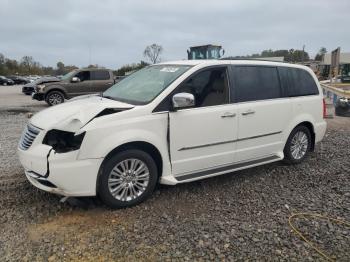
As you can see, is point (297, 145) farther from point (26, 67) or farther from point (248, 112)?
point (26, 67)

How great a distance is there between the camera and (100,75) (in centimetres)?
1639

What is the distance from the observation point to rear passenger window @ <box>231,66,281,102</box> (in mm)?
5129

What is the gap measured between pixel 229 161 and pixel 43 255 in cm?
275

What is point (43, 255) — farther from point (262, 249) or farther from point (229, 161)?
point (229, 161)

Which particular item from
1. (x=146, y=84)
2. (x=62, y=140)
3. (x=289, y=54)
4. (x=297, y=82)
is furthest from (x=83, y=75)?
(x=289, y=54)

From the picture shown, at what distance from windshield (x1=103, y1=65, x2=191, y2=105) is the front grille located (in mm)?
1174

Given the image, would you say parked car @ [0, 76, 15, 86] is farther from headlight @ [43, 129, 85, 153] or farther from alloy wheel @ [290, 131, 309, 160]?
headlight @ [43, 129, 85, 153]

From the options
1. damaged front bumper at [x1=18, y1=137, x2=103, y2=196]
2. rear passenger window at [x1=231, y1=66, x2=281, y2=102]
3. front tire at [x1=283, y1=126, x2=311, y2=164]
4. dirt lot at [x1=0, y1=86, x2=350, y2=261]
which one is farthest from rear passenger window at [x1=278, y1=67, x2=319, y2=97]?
damaged front bumper at [x1=18, y1=137, x2=103, y2=196]

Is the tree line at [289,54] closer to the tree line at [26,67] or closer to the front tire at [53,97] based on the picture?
the front tire at [53,97]

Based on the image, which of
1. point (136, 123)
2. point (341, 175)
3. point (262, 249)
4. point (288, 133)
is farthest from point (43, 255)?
point (341, 175)

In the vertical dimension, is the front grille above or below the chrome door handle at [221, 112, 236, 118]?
below

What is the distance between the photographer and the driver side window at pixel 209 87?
4738 mm

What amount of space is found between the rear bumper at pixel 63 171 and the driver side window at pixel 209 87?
1.54 m

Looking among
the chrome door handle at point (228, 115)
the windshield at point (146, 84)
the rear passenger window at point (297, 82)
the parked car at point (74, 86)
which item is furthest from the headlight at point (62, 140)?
the parked car at point (74, 86)
